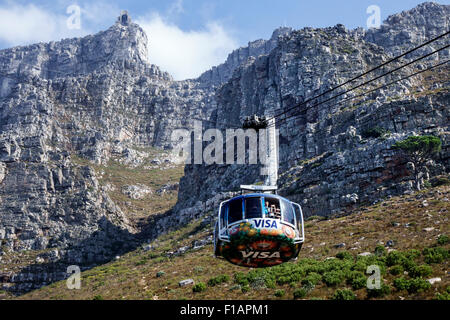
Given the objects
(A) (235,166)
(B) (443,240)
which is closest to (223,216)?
(B) (443,240)

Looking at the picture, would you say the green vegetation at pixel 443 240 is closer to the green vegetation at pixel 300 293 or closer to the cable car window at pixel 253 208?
the green vegetation at pixel 300 293

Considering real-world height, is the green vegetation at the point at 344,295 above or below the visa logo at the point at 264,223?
below

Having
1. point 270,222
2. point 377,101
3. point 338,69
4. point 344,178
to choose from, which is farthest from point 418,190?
point 338,69

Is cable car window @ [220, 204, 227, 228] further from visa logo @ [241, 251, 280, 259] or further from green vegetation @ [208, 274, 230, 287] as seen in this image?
green vegetation @ [208, 274, 230, 287]

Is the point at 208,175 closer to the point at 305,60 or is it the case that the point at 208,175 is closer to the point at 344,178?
the point at 305,60

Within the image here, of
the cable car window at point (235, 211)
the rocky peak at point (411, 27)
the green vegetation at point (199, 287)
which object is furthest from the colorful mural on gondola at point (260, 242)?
the rocky peak at point (411, 27)

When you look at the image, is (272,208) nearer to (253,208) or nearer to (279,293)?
(253,208)
